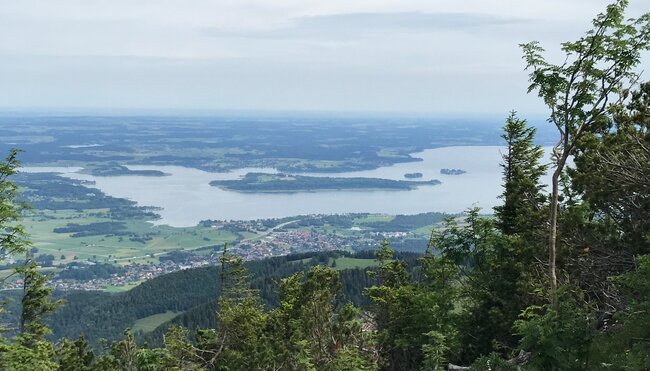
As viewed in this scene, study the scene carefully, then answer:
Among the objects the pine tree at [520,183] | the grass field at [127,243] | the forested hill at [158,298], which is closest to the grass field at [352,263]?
the forested hill at [158,298]

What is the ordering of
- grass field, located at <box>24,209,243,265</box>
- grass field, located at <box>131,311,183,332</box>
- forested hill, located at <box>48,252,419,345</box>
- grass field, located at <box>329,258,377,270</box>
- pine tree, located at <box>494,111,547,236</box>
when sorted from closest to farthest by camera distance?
pine tree, located at <box>494,111,547,236</box>
grass field, located at <box>131,311,183,332</box>
forested hill, located at <box>48,252,419,345</box>
grass field, located at <box>329,258,377,270</box>
grass field, located at <box>24,209,243,265</box>

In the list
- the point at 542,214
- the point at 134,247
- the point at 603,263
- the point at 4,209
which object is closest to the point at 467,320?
the point at 542,214

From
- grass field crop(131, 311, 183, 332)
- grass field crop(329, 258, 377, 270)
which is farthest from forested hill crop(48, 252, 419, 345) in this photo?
grass field crop(131, 311, 183, 332)

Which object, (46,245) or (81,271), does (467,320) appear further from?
(46,245)

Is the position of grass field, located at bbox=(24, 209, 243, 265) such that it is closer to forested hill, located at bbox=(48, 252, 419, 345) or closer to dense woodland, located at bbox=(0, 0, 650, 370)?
forested hill, located at bbox=(48, 252, 419, 345)

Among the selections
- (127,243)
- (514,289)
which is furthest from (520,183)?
(127,243)

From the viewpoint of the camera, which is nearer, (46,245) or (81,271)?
(81,271)
